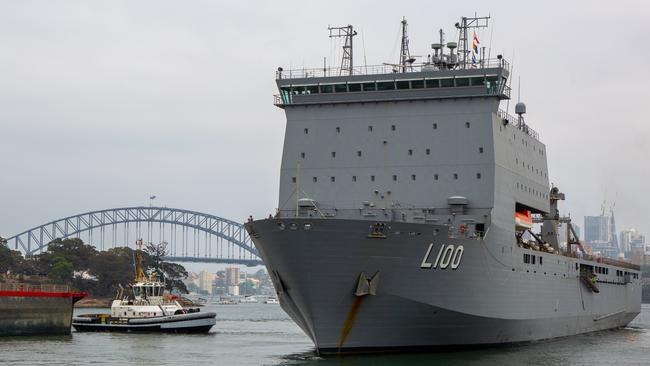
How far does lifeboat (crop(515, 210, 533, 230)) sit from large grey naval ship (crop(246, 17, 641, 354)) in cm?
11

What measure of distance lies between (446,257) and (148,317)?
2669 centimetres

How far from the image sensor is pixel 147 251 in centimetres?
14625

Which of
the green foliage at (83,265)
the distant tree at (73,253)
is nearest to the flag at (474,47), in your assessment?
the green foliage at (83,265)

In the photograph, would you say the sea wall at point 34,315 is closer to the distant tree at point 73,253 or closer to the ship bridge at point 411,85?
the ship bridge at point 411,85

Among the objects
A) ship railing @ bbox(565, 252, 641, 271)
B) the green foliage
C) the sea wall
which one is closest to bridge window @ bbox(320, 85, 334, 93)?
ship railing @ bbox(565, 252, 641, 271)

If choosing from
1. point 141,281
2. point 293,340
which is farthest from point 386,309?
point 141,281

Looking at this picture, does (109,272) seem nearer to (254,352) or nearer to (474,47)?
(254,352)

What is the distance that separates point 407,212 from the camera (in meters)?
37.3

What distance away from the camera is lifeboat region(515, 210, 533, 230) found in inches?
1678

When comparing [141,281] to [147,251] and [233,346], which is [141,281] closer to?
[233,346]

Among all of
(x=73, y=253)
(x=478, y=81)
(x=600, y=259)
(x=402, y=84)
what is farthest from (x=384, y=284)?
(x=73, y=253)

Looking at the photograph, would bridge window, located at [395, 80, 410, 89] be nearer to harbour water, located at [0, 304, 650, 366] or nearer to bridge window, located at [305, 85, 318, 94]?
bridge window, located at [305, 85, 318, 94]

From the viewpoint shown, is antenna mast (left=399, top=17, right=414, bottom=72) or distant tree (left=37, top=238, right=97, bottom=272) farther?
distant tree (left=37, top=238, right=97, bottom=272)

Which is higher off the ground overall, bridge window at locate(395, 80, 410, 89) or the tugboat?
→ bridge window at locate(395, 80, 410, 89)
